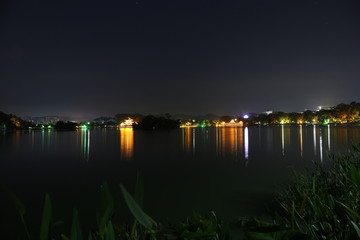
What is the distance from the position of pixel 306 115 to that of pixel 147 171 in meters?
165

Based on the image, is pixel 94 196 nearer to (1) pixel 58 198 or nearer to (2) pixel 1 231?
Result: (1) pixel 58 198

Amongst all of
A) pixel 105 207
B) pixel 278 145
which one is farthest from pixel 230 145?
pixel 105 207

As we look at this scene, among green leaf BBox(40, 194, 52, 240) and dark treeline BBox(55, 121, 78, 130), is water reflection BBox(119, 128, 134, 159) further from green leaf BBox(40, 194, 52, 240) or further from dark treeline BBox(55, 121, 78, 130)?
dark treeline BBox(55, 121, 78, 130)

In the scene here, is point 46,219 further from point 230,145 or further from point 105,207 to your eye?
point 230,145

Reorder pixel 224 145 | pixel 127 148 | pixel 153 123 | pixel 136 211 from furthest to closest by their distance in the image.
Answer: pixel 153 123 < pixel 224 145 < pixel 127 148 < pixel 136 211

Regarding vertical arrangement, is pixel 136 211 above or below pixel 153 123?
below

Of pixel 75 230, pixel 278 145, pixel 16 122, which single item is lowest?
pixel 278 145

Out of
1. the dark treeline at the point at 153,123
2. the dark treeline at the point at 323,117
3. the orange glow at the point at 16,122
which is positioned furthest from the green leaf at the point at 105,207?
the orange glow at the point at 16,122

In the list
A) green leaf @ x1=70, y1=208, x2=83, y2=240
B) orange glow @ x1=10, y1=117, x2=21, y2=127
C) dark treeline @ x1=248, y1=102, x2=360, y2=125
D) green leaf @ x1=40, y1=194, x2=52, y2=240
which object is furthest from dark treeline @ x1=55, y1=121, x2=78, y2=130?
green leaf @ x1=70, y1=208, x2=83, y2=240

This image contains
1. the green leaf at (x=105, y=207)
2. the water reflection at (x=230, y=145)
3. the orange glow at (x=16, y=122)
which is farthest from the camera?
the orange glow at (x=16, y=122)

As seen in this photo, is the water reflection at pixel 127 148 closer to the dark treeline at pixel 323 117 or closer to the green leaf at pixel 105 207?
the green leaf at pixel 105 207

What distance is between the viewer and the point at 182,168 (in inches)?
732

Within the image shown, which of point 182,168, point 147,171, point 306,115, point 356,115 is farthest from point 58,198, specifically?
point 306,115

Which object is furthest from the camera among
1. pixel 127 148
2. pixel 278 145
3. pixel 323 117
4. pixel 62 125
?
pixel 323 117
